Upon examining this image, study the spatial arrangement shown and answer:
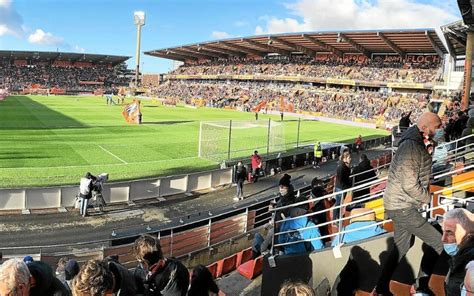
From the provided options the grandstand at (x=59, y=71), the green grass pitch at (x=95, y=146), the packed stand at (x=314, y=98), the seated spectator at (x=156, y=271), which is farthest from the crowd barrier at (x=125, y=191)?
the grandstand at (x=59, y=71)

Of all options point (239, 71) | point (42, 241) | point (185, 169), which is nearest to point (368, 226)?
point (42, 241)

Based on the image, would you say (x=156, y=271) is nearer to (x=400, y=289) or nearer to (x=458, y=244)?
(x=458, y=244)

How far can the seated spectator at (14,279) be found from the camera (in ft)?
9.77

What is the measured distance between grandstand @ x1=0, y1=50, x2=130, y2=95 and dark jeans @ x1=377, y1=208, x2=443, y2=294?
4004 inches

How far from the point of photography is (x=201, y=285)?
4848 millimetres

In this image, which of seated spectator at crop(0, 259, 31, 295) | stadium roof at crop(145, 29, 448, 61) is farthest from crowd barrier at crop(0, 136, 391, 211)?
stadium roof at crop(145, 29, 448, 61)

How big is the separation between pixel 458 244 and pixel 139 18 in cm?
13279

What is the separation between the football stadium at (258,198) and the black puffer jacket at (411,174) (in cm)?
1

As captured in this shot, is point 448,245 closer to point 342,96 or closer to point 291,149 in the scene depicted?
point 291,149

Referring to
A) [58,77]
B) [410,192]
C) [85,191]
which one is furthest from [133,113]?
[58,77]

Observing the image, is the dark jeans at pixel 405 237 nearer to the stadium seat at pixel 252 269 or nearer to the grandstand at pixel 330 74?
the stadium seat at pixel 252 269

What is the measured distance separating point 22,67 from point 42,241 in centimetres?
10927

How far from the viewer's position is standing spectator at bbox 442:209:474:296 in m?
3.29

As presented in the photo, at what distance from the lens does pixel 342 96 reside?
67188 millimetres
